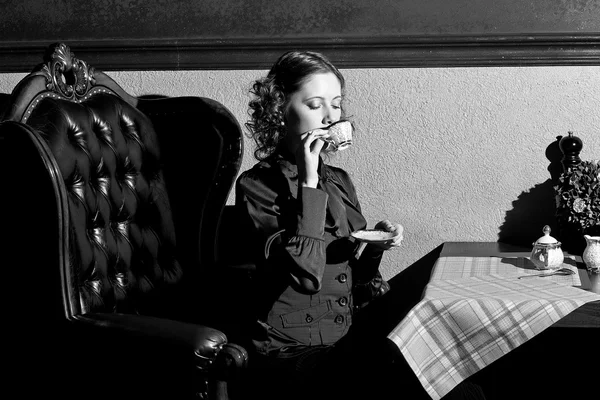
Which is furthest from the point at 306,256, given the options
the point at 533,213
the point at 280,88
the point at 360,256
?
the point at 533,213

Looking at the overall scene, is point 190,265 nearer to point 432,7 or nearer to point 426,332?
point 426,332

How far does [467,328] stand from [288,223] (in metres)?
0.46

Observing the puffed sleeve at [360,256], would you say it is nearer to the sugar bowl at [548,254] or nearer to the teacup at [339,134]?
the teacup at [339,134]

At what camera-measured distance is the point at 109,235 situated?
6.57 ft

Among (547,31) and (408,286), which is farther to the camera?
(408,286)

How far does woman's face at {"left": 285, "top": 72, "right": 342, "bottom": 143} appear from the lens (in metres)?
1.98

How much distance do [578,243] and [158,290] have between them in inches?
45.8

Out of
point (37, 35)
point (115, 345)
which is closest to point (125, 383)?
point (115, 345)

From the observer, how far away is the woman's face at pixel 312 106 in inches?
77.9

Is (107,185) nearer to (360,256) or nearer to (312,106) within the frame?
(312,106)

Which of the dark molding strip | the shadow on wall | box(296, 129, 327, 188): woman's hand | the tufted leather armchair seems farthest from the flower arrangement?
the tufted leather armchair

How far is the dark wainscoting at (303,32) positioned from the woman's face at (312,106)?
1.64ft

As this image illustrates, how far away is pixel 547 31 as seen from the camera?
2.40m

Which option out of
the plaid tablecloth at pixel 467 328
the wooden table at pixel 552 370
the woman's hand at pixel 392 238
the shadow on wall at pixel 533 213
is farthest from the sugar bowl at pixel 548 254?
the wooden table at pixel 552 370
